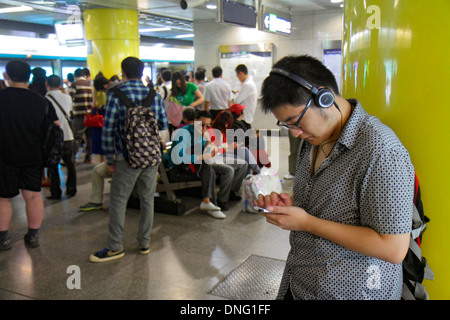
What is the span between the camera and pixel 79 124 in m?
7.80

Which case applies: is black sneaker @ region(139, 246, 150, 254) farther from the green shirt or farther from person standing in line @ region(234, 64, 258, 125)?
person standing in line @ region(234, 64, 258, 125)

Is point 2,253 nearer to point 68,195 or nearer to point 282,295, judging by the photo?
point 68,195

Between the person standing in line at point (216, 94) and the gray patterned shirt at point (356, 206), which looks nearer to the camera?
the gray patterned shirt at point (356, 206)

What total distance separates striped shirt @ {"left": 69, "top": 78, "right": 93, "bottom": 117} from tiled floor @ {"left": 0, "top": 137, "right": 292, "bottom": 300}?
2.75m

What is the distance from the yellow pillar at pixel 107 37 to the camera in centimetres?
1000

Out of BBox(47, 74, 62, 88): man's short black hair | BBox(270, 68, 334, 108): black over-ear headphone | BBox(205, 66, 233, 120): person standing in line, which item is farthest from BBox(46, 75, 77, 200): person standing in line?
BBox(270, 68, 334, 108): black over-ear headphone

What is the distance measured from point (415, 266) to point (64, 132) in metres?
5.26

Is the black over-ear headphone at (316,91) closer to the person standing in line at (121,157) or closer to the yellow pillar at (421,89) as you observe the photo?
the yellow pillar at (421,89)

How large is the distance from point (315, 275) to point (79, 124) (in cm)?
727

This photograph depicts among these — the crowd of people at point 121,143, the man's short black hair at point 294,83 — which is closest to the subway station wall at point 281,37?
the crowd of people at point 121,143

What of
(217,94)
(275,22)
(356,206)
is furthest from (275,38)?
(356,206)

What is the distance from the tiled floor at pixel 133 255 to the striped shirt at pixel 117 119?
1.06m

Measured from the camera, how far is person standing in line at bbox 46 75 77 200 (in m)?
5.39
